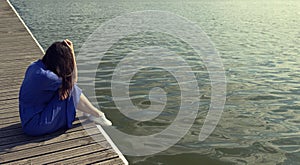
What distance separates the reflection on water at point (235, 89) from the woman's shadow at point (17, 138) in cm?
161

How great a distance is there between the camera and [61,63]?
4957 millimetres

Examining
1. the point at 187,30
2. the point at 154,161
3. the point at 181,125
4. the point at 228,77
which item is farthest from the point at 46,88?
the point at 187,30

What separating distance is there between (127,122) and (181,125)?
124 centimetres

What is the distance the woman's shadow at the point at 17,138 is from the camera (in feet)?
15.9

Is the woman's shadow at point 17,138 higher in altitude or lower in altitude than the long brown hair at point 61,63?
lower

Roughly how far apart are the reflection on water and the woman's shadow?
5.27 ft

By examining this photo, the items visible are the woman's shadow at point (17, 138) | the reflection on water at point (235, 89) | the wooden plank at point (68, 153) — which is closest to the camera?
the wooden plank at point (68, 153)

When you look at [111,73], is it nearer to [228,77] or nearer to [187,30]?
[228,77]

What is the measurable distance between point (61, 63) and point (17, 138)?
1.35m

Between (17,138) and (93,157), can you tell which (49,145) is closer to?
(17,138)

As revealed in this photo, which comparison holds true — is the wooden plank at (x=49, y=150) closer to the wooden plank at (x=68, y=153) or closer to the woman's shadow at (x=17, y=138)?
the wooden plank at (x=68, y=153)

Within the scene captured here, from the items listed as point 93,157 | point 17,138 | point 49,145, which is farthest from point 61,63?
point 93,157

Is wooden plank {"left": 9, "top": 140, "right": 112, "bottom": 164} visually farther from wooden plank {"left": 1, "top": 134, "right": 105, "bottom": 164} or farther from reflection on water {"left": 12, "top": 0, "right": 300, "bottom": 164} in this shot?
reflection on water {"left": 12, "top": 0, "right": 300, "bottom": 164}

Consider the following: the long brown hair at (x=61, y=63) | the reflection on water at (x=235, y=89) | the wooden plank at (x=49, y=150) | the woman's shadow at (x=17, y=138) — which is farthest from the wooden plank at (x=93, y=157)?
the reflection on water at (x=235, y=89)
